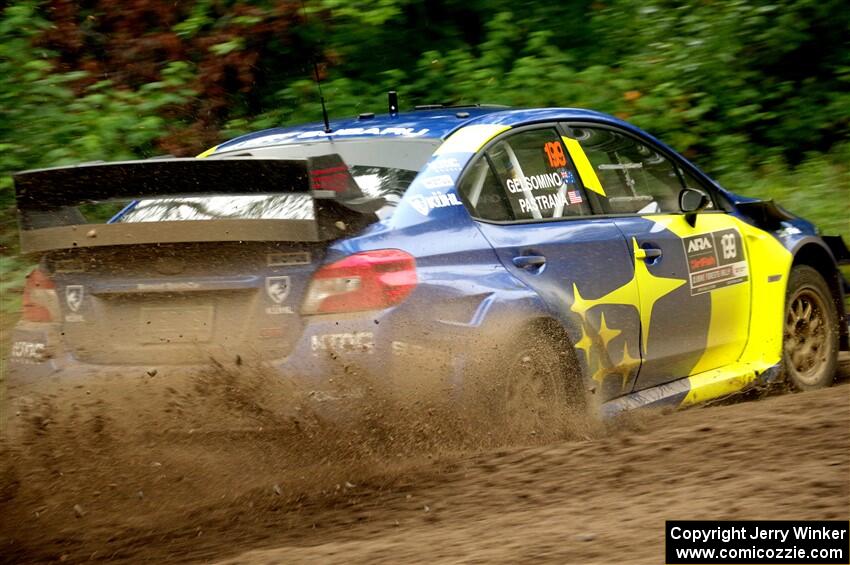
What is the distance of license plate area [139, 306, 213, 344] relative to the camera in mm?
4582

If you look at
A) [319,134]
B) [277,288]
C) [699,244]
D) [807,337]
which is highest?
[319,134]

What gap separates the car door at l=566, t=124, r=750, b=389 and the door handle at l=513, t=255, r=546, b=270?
0.73 m

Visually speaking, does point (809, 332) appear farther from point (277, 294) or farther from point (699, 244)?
point (277, 294)

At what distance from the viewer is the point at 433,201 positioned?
4996 mm

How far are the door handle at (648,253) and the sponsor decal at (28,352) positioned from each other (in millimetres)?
2798

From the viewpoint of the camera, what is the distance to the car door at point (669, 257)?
5.93 metres

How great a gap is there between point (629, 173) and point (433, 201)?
1.66 m

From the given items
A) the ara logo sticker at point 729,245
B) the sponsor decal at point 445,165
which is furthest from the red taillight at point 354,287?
the ara logo sticker at point 729,245

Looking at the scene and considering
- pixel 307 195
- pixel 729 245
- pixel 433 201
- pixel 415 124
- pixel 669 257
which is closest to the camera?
pixel 307 195

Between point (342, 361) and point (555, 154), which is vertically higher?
point (555, 154)

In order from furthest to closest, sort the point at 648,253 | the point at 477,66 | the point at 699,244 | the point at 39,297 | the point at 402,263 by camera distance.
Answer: the point at 477,66
the point at 699,244
the point at 648,253
the point at 39,297
the point at 402,263

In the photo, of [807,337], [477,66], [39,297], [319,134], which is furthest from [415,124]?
[477,66]

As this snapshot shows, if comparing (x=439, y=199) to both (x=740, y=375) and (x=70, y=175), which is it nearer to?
(x=70, y=175)

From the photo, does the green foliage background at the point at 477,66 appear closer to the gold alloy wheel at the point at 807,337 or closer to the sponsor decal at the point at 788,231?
the gold alloy wheel at the point at 807,337
